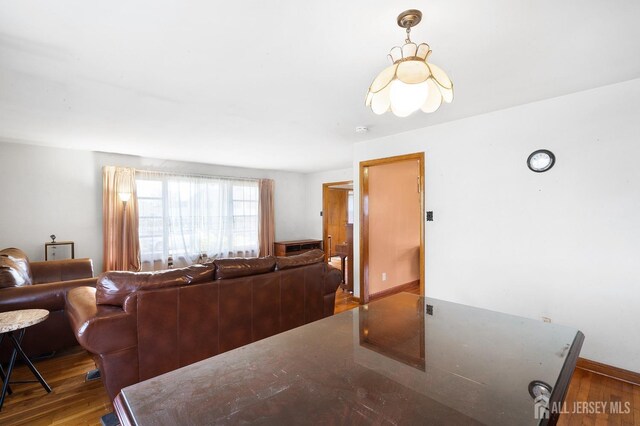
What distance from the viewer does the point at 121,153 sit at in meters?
4.81

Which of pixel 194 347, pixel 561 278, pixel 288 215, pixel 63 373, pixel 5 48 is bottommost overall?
pixel 63 373

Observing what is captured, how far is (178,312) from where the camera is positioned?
2.01m

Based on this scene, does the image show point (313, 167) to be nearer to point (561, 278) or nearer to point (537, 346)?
point (561, 278)

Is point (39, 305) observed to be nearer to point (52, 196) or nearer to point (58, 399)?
point (58, 399)

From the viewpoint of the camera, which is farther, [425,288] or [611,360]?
[425,288]

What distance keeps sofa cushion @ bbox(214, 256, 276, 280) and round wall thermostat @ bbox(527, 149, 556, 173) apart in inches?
100

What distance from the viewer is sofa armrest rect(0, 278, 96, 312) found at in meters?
2.27

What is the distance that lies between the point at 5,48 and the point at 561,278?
442 cm

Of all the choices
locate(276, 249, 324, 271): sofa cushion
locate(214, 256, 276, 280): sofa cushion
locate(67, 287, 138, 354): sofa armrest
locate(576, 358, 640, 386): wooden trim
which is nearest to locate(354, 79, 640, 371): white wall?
locate(576, 358, 640, 386): wooden trim

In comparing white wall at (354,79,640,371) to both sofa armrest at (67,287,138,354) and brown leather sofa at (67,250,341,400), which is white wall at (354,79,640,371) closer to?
brown leather sofa at (67,250,341,400)

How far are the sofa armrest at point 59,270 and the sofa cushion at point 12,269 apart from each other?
1.00ft

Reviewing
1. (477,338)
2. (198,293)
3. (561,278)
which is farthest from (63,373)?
(561,278)

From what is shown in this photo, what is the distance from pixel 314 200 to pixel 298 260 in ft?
15.3

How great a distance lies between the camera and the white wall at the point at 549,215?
2242 mm
